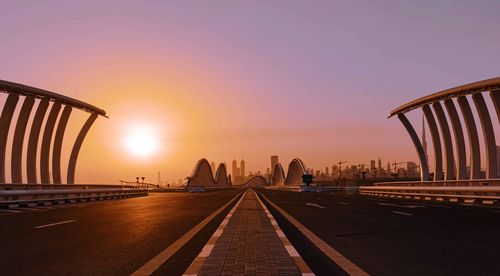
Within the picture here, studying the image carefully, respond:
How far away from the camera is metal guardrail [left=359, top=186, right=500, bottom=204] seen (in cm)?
2523

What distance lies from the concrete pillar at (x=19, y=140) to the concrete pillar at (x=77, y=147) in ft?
22.4

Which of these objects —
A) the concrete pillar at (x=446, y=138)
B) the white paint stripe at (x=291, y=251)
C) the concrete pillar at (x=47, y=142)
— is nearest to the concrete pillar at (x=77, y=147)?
the concrete pillar at (x=47, y=142)

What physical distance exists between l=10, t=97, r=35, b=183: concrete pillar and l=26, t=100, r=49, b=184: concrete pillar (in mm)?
1314

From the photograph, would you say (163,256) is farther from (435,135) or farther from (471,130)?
(435,135)

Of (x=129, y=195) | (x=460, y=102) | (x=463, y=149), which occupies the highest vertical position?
(x=460, y=102)

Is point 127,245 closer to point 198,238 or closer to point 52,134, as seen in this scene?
point 198,238

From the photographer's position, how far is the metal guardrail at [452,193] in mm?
25234

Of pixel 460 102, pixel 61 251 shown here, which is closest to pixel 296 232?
pixel 61 251

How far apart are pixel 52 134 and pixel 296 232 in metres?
33.0

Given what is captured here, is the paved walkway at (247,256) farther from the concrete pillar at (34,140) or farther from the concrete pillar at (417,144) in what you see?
the concrete pillar at (417,144)

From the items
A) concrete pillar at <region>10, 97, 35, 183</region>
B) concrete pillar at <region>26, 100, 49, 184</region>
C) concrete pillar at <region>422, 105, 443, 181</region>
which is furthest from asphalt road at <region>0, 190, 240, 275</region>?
concrete pillar at <region>422, 105, 443, 181</region>

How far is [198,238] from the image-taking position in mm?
10242

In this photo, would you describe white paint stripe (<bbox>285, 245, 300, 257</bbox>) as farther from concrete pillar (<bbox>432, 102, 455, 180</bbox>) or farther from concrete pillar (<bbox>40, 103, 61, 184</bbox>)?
concrete pillar (<bbox>432, 102, 455, 180</bbox>)

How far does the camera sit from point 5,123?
109ft
